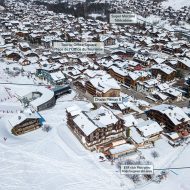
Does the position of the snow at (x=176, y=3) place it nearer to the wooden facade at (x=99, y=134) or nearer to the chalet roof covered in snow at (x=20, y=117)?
the wooden facade at (x=99, y=134)

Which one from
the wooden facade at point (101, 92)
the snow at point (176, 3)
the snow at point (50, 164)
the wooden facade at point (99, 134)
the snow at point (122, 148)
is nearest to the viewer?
the snow at point (50, 164)

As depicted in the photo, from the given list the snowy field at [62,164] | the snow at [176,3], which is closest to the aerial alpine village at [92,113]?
the snowy field at [62,164]

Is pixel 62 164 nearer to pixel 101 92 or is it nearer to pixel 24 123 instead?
pixel 24 123

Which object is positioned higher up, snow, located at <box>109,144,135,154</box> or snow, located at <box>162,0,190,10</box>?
snow, located at <box>109,144,135,154</box>

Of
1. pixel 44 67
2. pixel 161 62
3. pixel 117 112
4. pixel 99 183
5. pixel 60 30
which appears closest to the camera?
pixel 99 183

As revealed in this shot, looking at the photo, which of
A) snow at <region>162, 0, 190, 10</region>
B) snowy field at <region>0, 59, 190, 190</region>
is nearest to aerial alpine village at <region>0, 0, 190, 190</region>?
snowy field at <region>0, 59, 190, 190</region>

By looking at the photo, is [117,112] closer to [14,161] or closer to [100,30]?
[14,161]

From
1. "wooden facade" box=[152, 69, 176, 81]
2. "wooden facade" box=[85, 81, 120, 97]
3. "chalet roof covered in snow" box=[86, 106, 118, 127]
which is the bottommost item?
"wooden facade" box=[152, 69, 176, 81]

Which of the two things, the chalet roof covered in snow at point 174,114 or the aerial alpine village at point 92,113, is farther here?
the chalet roof covered in snow at point 174,114

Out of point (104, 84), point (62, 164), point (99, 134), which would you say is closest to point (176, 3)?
point (104, 84)

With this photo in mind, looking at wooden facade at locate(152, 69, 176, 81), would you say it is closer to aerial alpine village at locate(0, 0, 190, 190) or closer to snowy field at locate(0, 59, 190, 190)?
aerial alpine village at locate(0, 0, 190, 190)

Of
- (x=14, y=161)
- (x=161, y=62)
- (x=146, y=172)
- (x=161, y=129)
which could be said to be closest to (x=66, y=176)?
(x=14, y=161)
